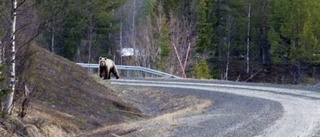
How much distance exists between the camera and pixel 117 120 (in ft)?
57.5

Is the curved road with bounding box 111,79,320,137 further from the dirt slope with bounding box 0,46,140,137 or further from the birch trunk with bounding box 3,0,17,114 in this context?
the birch trunk with bounding box 3,0,17,114

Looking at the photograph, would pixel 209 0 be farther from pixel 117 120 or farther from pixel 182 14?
pixel 117 120

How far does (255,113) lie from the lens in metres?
14.9

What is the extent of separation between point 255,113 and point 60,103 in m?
5.51

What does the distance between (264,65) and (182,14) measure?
8323 mm

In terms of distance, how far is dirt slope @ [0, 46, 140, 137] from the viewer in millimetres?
14328

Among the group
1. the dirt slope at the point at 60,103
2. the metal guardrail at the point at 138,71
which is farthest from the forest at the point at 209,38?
the dirt slope at the point at 60,103

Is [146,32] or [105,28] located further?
[105,28]

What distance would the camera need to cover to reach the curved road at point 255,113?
12195mm

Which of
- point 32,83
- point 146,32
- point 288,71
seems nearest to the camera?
point 32,83

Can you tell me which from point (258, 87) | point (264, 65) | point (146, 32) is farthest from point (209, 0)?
point (258, 87)

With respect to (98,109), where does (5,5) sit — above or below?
above

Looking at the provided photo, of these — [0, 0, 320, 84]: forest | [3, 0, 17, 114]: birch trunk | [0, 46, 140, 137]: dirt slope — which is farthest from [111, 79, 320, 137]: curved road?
[0, 0, 320, 84]: forest

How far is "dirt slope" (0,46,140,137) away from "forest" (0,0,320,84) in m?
23.6
